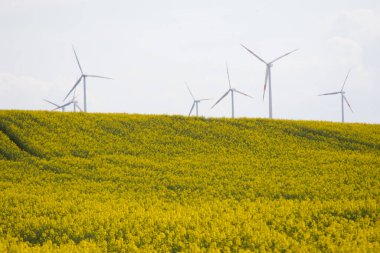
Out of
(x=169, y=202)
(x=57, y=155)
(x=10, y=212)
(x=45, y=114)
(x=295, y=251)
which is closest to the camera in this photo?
(x=295, y=251)

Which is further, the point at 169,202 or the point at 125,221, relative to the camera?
the point at 169,202

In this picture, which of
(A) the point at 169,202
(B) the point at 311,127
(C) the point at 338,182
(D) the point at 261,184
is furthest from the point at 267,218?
(B) the point at 311,127

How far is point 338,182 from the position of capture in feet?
90.3

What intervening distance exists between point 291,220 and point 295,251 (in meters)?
3.66

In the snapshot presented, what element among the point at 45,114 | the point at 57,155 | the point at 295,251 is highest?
the point at 45,114

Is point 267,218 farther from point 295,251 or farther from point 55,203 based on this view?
point 55,203

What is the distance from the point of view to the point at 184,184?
27297 mm

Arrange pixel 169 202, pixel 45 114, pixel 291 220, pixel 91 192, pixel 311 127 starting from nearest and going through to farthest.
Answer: pixel 291 220 < pixel 169 202 < pixel 91 192 < pixel 45 114 < pixel 311 127

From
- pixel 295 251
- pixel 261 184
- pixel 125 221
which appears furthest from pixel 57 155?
pixel 295 251

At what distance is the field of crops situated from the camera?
52.3 ft

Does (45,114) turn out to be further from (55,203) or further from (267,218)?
(267,218)

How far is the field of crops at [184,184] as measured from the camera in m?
15.9

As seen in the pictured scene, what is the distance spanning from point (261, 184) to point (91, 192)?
946 centimetres

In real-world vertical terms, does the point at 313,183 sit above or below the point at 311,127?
below
